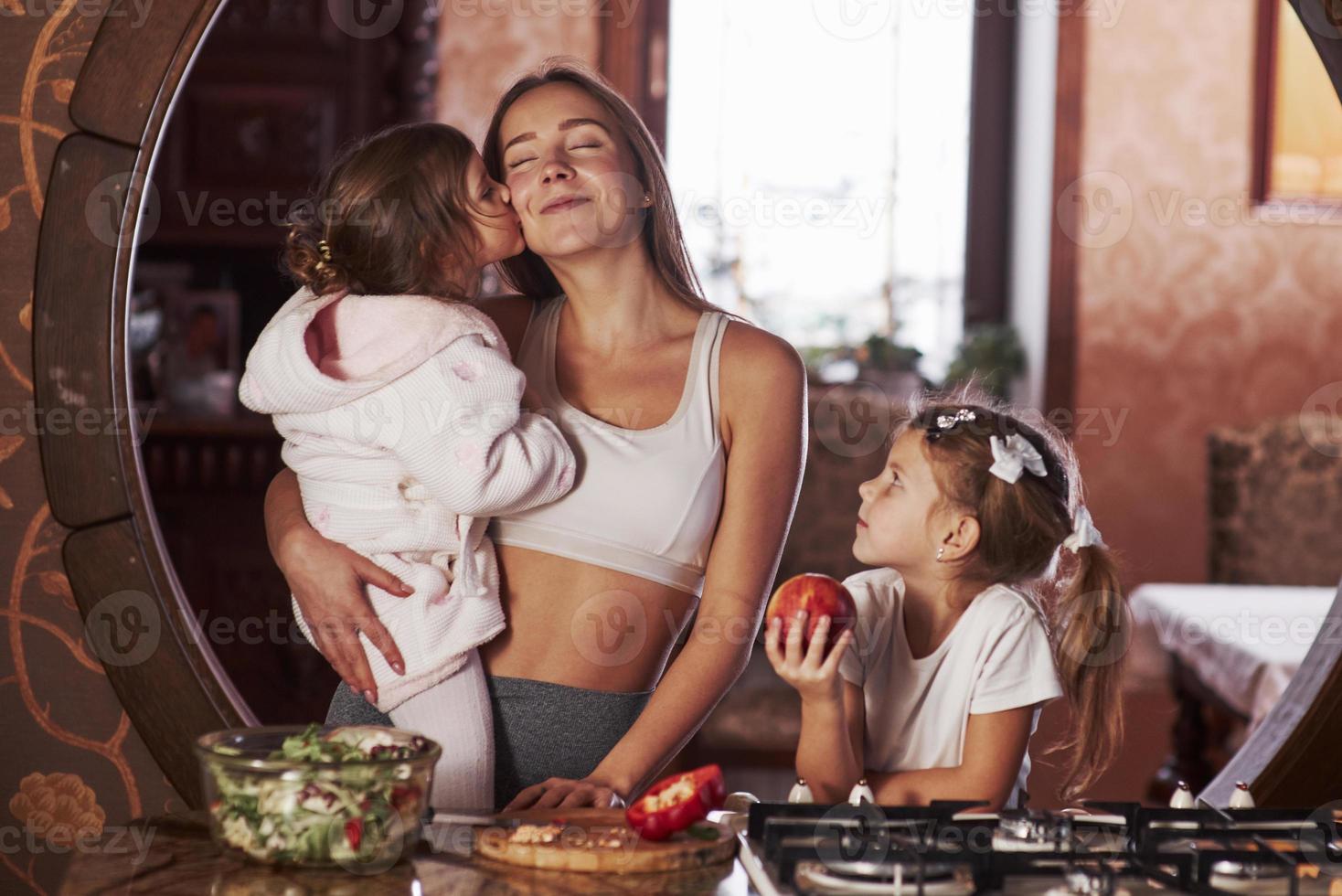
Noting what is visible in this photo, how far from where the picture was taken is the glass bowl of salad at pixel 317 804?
3.28 feet

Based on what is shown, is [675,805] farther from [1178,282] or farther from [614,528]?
[1178,282]

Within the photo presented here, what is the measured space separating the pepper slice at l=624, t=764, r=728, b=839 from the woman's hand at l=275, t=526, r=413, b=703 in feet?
1.15

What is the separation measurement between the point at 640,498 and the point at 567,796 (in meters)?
0.32

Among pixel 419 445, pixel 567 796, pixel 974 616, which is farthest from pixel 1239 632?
pixel 419 445

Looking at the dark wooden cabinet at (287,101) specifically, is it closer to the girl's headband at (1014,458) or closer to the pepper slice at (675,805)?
the girl's headband at (1014,458)

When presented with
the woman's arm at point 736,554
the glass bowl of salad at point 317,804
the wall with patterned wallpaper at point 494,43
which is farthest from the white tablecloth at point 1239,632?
the wall with patterned wallpaper at point 494,43

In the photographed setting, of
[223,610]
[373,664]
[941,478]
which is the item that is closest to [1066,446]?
[941,478]

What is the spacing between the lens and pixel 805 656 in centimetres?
126

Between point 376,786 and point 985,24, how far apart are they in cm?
399

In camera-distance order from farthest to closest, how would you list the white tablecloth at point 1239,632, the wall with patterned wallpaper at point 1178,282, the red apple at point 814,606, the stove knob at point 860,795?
the wall with patterned wallpaper at point 1178,282 < the white tablecloth at point 1239,632 < the red apple at point 814,606 < the stove knob at point 860,795

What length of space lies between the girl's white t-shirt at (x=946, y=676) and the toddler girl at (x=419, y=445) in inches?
15.4

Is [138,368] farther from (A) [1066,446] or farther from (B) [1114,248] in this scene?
(B) [1114,248]

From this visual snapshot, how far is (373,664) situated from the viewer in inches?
52.9

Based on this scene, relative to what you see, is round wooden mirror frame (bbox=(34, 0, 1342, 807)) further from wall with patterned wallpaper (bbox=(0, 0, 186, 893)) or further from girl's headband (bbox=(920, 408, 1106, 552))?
girl's headband (bbox=(920, 408, 1106, 552))
